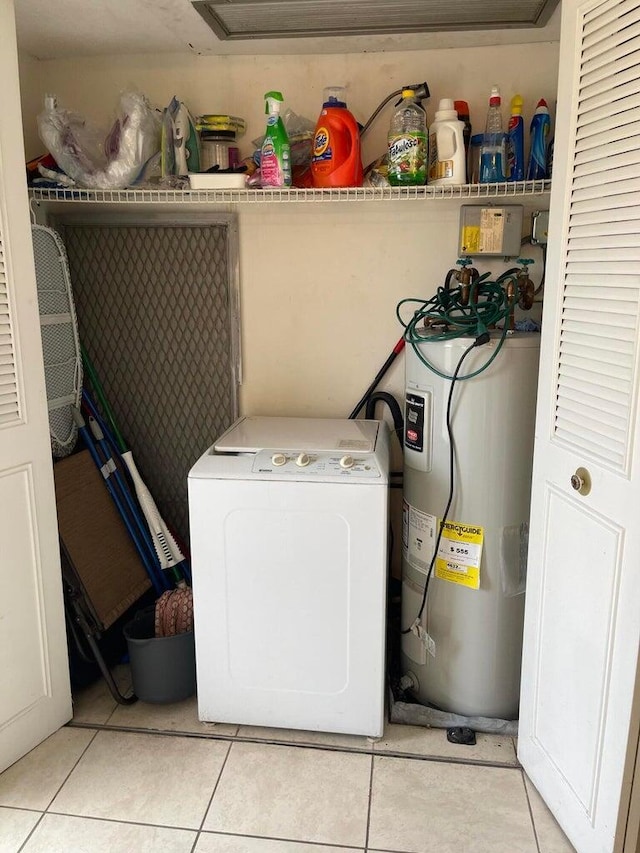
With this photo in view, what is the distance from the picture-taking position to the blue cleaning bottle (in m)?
2.04

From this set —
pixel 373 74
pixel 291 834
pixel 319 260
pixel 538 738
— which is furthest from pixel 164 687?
pixel 373 74

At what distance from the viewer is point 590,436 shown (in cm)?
150

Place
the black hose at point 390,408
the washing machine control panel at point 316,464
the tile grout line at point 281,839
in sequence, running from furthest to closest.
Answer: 1. the black hose at point 390,408
2. the washing machine control panel at point 316,464
3. the tile grout line at point 281,839

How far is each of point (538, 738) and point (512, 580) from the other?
438 mm

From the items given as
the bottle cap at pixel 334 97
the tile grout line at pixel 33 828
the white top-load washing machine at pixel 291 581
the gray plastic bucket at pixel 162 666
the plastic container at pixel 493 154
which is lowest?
the tile grout line at pixel 33 828

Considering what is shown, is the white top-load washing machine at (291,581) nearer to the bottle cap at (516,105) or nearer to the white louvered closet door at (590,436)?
the white louvered closet door at (590,436)

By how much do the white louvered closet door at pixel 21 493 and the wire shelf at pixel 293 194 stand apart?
361mm

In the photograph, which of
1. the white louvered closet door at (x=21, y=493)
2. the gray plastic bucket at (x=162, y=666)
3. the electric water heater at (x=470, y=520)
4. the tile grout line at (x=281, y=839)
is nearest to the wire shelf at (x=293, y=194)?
the white louvered closet door at (x=21, y=493)

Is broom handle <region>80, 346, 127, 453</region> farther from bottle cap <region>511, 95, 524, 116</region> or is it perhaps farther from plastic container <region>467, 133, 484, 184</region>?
bottle cap <region>511, 95, 524, 116</region>

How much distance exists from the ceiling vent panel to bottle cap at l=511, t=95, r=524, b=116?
0.66 ft

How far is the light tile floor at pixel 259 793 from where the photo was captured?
1.69 m

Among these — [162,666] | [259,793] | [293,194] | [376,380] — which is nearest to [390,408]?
[376,380]

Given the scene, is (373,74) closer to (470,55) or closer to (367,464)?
(470,55)

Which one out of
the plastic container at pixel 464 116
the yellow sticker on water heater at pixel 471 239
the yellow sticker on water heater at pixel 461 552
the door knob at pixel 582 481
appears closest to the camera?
the door knob at pixel 582 481
